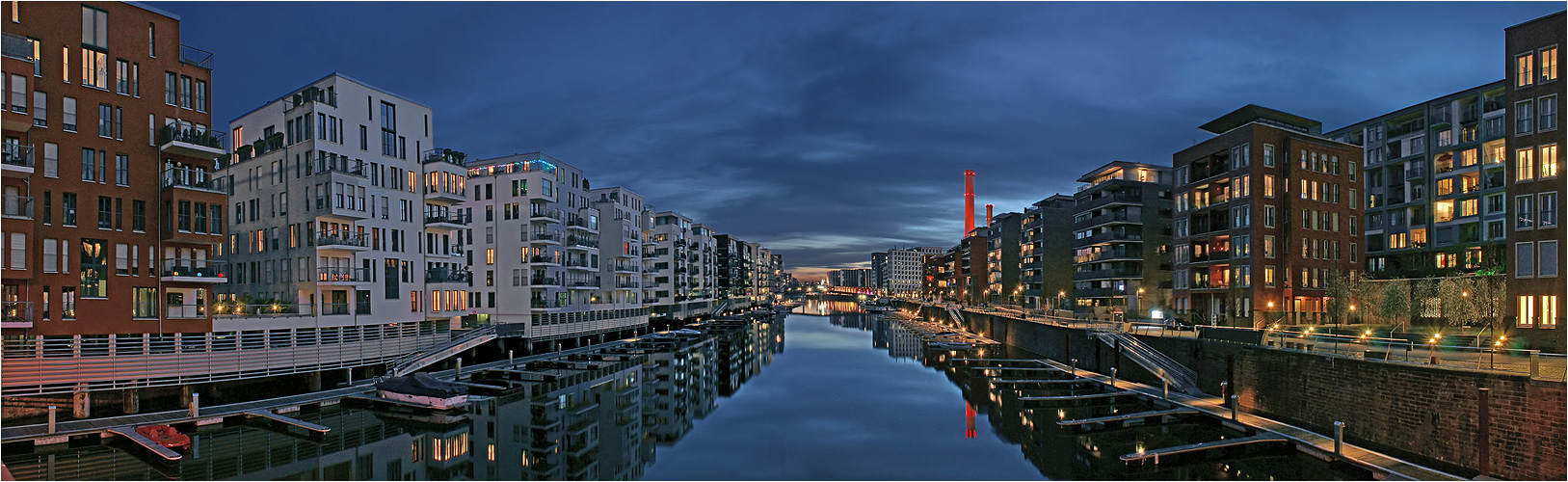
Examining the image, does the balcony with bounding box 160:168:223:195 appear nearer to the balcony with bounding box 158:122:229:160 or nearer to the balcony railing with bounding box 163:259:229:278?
the balcony with bounding box 158:122:229:160

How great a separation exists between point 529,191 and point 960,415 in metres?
48.9

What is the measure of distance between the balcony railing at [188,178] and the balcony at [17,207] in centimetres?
645

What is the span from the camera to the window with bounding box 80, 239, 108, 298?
37312 mm

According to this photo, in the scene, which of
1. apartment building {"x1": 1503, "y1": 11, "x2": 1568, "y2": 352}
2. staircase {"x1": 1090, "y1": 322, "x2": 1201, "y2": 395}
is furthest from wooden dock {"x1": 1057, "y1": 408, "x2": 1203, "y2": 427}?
apartment building {"x1": 1503, "y1": 11, "x2": 1568, "y2": 352}

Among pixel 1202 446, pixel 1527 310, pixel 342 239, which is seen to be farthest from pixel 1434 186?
pixel 342 239

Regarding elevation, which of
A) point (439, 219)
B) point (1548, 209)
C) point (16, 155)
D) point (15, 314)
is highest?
point (16, 155)

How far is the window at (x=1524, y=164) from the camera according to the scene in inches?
1394

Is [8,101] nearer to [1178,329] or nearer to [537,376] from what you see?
[537,376]

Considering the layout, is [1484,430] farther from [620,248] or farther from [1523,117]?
[620,248]

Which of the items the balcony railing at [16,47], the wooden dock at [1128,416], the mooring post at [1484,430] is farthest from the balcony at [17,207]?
the mooring post at [1484,430]

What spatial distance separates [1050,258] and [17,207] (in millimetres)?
104504

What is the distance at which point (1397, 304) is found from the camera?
5334 centimetres

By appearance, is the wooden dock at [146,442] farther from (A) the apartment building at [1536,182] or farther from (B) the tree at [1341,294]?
(B) the tree at [1341,294]

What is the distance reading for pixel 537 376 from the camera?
56031 mm
